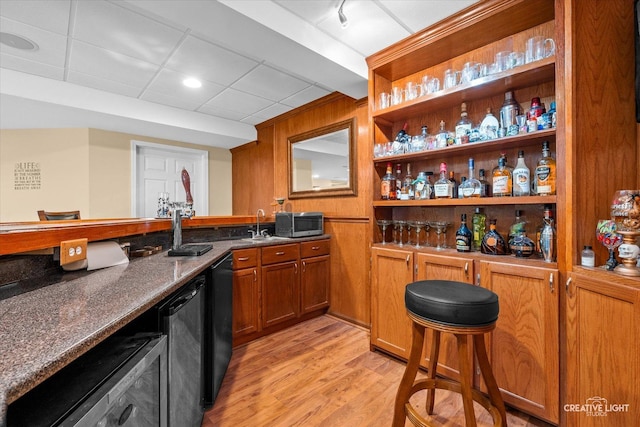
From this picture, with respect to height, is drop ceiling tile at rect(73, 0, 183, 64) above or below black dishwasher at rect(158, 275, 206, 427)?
above

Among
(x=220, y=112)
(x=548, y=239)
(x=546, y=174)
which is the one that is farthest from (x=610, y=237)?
(x=220, y=112)

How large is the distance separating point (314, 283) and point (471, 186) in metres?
1.76

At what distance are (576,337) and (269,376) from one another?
176cm

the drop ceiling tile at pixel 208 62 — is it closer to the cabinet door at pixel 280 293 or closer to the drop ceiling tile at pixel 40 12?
the drop ceiling tile at pixel 40 12

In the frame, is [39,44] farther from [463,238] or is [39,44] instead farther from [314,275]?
[463,238]

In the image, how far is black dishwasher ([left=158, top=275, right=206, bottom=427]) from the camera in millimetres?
1055

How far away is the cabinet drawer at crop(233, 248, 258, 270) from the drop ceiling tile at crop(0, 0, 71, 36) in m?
2.01

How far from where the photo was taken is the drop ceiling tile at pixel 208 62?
2.28 metres

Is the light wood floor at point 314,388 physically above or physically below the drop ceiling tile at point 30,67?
below

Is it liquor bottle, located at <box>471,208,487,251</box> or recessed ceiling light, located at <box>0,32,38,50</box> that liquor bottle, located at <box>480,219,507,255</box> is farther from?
recessed ceiling light, located at <box>0,32,38,50</box>

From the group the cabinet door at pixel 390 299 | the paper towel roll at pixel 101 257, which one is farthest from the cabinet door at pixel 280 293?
the paper towel roll at pixel 101 257

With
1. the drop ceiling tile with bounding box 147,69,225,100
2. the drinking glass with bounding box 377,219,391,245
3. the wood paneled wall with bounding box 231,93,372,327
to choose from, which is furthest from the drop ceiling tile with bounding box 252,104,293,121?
the drinking glass with bounding box 377,219,391,245

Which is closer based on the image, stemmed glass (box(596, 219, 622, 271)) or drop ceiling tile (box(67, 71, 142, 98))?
stemmed glass (box(596, 219, 622, 271))

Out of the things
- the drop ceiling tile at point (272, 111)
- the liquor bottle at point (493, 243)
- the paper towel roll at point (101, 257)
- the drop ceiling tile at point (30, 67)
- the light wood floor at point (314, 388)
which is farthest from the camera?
the drop ceiling tile at point (272, 111)
